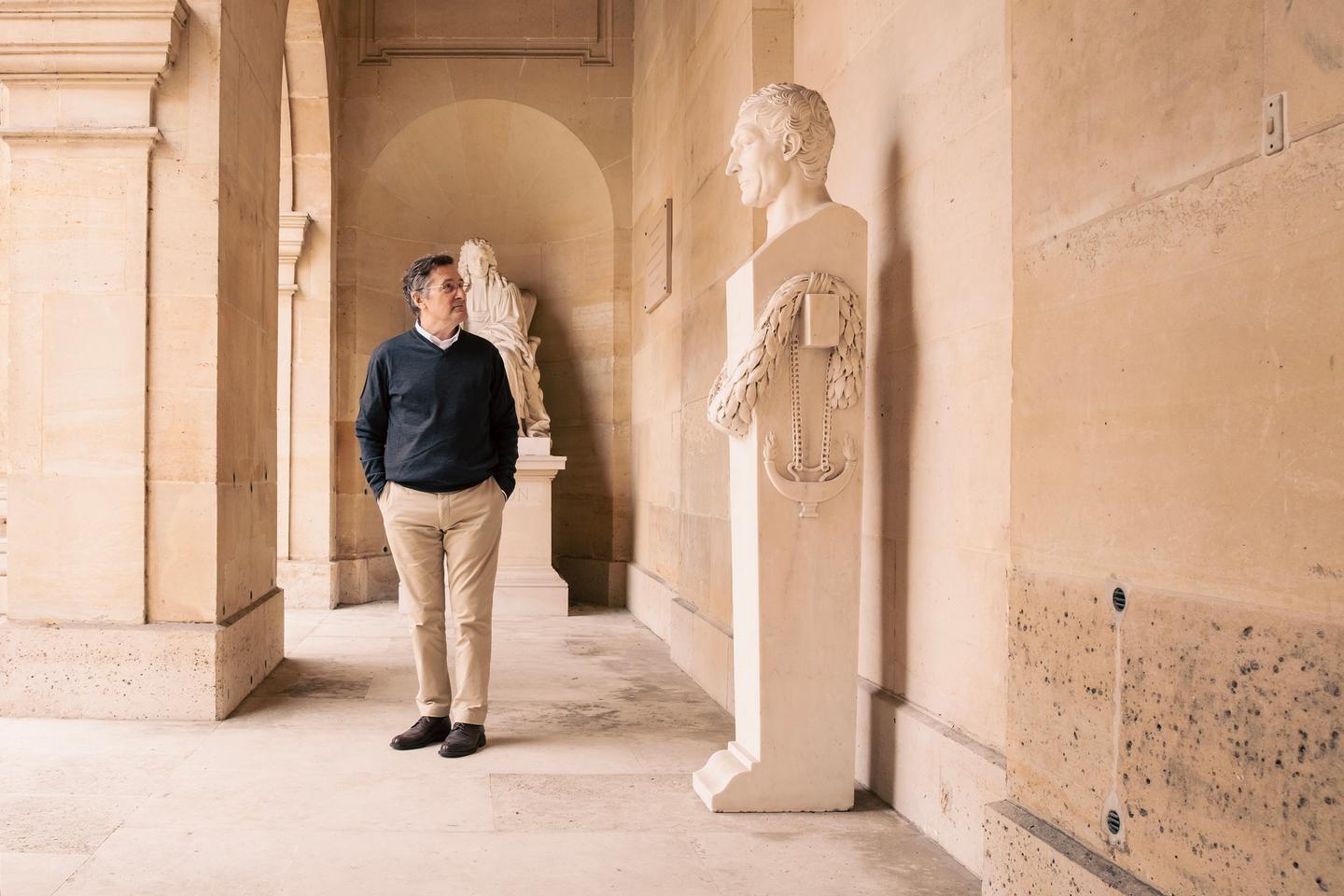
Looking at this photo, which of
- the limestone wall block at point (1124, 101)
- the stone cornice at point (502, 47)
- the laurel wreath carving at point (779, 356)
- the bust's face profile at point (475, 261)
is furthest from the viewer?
the stone cornice at point (502, 47)

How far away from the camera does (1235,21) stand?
1507mm

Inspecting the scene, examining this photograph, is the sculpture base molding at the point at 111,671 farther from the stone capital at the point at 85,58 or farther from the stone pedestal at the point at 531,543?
the stone pedestal at the point at 531,543

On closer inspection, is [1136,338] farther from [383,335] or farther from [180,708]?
[383,335]

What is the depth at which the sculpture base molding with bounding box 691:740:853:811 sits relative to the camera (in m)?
3.03

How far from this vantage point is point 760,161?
3143 millimetres

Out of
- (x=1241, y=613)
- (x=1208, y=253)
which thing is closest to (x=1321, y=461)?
(x=1241, y=613)

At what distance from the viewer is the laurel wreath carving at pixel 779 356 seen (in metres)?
2.96

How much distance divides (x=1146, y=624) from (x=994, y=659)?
944 mm

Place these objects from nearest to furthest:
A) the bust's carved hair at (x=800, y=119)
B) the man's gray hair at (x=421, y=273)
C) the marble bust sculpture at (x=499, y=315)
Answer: the bust's carved hair at (x=800, y=119), the man's gray hair at (x=421, y=273), the marble bust sculpture at (x=499, y=315)

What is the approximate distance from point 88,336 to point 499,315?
4.24 m

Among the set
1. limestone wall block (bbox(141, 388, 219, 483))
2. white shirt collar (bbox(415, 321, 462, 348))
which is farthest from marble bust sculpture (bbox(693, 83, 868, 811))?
limestone wall block (bbox(141, 388, 219, 483))

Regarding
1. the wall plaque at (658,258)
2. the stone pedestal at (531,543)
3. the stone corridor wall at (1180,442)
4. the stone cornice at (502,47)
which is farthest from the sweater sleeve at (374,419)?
the stone cornice at (502,47)

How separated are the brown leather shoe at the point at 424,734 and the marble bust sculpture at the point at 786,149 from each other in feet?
6.45

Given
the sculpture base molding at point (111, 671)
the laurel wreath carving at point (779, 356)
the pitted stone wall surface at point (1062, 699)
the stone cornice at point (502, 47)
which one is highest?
the stone cornice at point (502, 47)
